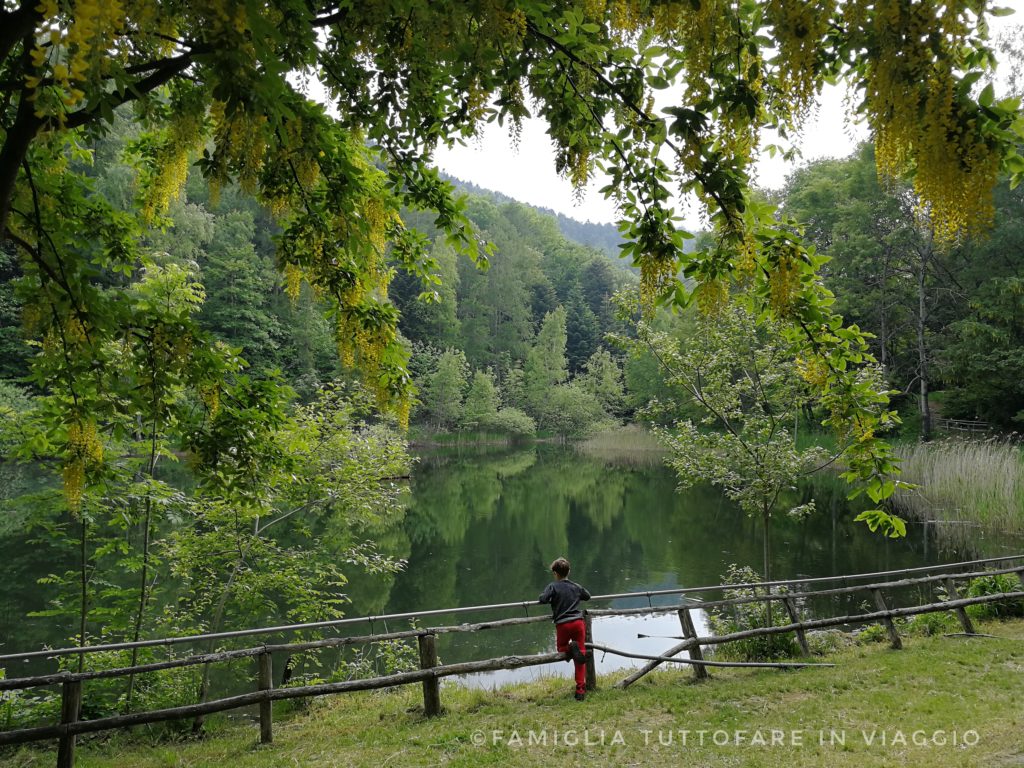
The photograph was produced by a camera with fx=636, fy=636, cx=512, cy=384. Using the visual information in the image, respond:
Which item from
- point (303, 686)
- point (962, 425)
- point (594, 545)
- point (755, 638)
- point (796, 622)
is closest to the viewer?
point (303, 686)

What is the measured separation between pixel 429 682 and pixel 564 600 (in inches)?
51.5

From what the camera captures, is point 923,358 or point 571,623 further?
point 923,358

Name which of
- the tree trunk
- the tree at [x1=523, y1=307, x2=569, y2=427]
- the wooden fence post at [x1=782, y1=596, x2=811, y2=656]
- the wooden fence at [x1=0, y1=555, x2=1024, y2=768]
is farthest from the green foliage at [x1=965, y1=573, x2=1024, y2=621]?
the tree at [x1=523, y1=307, x2=569, y2=427]

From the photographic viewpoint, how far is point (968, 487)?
13.5 metres

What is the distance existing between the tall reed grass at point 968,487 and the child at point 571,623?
37.2ft

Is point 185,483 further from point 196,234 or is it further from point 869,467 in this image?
point 869,467

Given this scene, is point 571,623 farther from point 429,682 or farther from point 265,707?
point 265,707

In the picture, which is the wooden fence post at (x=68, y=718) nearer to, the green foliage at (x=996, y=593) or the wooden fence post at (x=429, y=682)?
the wooden fence post at (x=429, y=682)

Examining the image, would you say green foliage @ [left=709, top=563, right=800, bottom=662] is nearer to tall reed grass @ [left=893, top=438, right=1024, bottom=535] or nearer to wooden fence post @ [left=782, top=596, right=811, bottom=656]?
wooden fence post @ [left=782, top=596, right=811, bottom=656]

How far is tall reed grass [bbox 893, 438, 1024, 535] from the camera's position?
41.4 feet

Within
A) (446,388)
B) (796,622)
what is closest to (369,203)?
(796,622)

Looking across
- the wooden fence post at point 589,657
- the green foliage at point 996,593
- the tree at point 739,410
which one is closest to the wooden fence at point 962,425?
the green foliage at point 996,593

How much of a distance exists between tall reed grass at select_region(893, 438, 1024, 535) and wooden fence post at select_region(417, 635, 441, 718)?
1241 cm

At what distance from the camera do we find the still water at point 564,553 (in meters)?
9.87
